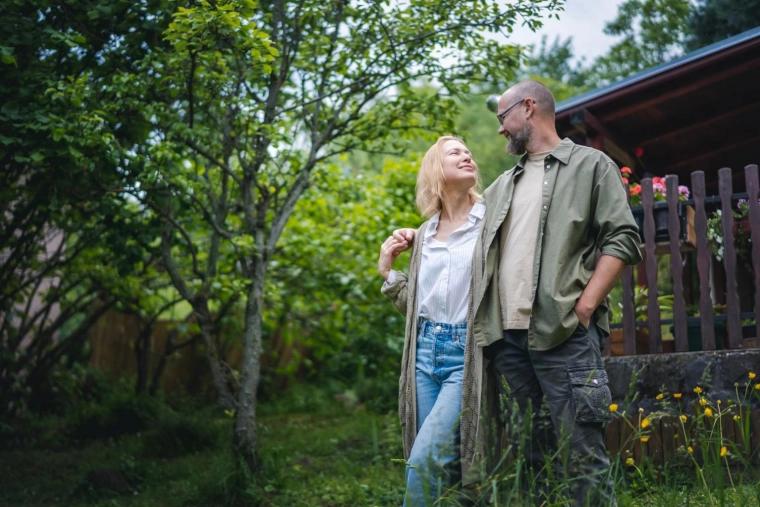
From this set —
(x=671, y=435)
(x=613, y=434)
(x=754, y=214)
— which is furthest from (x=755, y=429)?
(x=754, y=214)

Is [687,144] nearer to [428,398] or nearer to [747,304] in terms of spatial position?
[747,304]

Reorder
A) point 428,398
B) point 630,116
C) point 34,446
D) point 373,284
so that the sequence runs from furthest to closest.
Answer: point 373,284, point 34,446, point 630,116, point 428,398

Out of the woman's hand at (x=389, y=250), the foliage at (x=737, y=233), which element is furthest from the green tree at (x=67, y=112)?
the foliage at (x=737, y=233)

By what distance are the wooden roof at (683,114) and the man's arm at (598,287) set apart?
3.70 m

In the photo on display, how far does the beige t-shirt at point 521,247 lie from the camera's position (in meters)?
2.74

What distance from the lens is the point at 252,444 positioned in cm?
533

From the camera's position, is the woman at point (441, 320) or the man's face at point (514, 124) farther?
the man's face at point (514, 124)

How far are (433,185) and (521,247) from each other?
60 centimetres

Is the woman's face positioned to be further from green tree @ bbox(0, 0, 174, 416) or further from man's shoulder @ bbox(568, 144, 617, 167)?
green tree @ bbox(0, 0, 174, 416)

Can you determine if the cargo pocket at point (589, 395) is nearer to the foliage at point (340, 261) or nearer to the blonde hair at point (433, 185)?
the blonde hair at point (433, 185)

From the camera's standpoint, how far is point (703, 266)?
4.84 meters

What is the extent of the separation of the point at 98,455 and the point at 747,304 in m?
6.11

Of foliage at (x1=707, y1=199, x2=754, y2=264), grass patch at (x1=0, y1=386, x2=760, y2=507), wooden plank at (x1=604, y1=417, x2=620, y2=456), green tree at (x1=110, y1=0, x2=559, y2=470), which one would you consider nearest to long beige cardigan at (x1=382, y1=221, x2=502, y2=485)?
grass patch at (x1=0, y1=386, x2=760, y2=507)

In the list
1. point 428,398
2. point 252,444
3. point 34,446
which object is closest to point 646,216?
point 428,398
